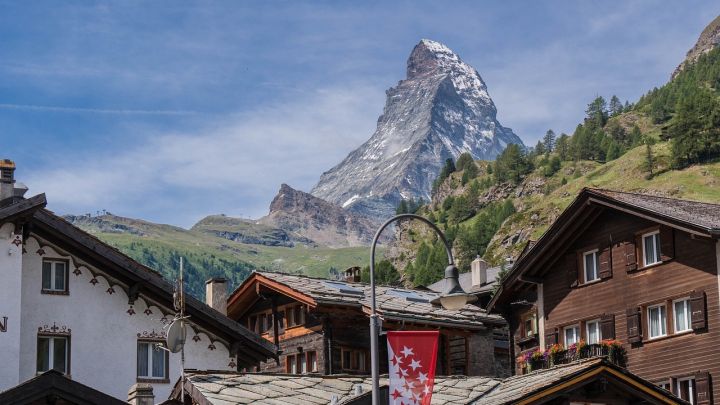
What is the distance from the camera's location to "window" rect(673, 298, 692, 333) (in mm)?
41438

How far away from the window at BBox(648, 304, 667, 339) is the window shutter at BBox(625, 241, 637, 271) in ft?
5.31

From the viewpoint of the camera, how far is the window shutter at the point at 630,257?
4366 cm

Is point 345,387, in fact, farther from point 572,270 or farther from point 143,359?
point 572,270

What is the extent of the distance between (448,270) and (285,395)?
6.06 meters

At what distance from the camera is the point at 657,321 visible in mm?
42906

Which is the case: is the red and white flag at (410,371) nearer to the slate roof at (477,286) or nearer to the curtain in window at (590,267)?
the curtain in window at (590,267)

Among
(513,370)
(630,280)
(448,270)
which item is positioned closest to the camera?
(448,270)

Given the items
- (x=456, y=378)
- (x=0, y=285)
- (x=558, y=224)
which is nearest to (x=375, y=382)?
(x=456, y=378)

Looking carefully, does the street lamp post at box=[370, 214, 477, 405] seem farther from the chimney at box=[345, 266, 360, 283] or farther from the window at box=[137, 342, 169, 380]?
the chimney at box=[345, 266, 360, 283]

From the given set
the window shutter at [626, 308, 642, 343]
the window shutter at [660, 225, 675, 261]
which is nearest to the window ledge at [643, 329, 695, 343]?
the window shutter at [626, 308, 642, 343]

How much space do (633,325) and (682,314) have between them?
91.1 inches

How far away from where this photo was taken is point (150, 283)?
3900cm

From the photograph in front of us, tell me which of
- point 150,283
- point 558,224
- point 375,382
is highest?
point 558,224

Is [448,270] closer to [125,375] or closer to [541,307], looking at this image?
[125,375]
